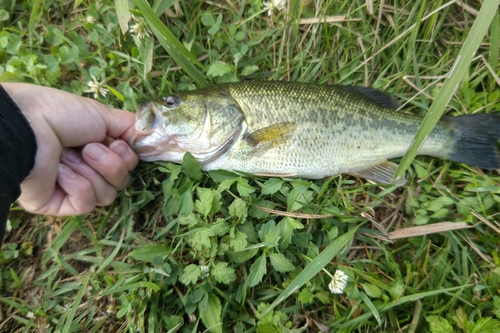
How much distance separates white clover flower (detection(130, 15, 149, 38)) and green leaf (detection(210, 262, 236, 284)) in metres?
1.95

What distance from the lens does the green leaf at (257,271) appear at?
2383 millimetres

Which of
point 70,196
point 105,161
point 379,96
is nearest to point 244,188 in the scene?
point 105,161

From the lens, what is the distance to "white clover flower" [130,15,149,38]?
273 cm

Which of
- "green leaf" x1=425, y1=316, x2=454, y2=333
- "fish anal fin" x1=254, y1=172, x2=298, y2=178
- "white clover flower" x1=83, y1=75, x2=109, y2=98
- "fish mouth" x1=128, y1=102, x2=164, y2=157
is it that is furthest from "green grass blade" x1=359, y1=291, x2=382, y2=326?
"white clover flower" x1=83, y1=75, x2=109, y2=98

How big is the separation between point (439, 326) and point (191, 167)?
81.4 inches

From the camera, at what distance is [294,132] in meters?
2.64

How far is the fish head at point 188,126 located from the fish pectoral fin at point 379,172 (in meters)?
1.08

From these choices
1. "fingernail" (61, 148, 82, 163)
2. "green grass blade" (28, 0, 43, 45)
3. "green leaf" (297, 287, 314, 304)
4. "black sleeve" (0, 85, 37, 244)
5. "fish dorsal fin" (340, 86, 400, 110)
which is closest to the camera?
"black sleeve" (0, 85, 37, 244)

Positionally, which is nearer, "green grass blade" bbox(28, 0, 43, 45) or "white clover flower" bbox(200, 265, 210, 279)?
"white clover flower" bbox(200, 265, 210, 279)

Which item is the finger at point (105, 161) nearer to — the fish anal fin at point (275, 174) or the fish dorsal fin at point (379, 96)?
the fish anal fin at point (275, 174)

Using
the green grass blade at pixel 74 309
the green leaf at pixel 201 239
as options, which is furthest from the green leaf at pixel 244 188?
the green grass blade at pixel 74 309

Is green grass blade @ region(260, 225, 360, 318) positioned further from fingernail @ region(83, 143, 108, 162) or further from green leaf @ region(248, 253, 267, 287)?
fingernail @ region(83, 143, 108, 162)

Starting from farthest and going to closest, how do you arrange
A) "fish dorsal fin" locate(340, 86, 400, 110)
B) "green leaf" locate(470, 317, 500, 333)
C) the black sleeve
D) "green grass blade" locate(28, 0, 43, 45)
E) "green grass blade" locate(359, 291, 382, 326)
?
"green grass blade" locate(28, 0, 43, 45) < "fish dorsal fin" locate(340, 86, 400, 110) < "green grass blade" locate(359, 291, 382, 326) < "green leaf" locate(470, 317, 500, 333) < the black sleeve

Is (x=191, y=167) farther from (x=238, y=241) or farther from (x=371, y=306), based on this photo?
(x=371, y=306)
